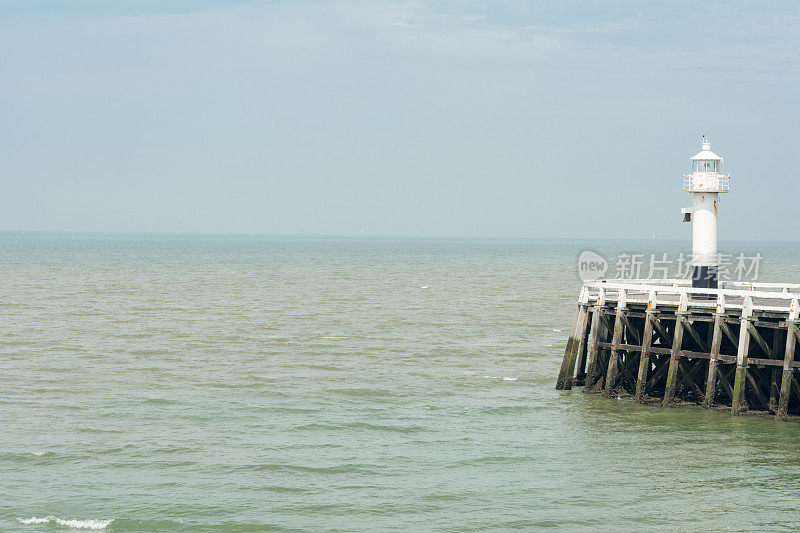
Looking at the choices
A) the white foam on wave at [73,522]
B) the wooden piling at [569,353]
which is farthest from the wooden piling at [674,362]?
the white foam on wave at [73,522]

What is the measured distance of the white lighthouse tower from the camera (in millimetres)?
27219

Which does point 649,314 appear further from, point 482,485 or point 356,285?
point 356,285

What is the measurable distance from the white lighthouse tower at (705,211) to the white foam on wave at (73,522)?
59.6ft

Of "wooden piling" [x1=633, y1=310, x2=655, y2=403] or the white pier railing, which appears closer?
the white pier railing

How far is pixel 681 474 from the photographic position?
18.6 meters

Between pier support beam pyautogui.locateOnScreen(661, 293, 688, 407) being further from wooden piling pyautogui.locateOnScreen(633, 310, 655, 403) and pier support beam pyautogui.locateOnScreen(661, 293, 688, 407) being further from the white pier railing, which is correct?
wooden piling pyautogui.locateOnScreen(633, 310, 655, 403)

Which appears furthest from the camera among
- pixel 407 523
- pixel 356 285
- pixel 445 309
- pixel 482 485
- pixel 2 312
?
pixel 356 285

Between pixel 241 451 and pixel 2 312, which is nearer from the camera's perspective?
pixel 241 451

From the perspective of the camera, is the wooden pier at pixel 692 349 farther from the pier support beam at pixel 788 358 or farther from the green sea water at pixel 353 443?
the green sea water at pixel 353 443

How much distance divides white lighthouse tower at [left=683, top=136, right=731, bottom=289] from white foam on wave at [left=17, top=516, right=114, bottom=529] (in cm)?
1818

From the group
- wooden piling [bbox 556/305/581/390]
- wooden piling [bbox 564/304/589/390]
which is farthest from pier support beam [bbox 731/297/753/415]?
wooden piling [bbox 556/305/581/390]

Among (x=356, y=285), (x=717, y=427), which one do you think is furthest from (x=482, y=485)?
(x=356, y=285)

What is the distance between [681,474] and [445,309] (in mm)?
36333

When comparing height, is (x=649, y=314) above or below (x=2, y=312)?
above
